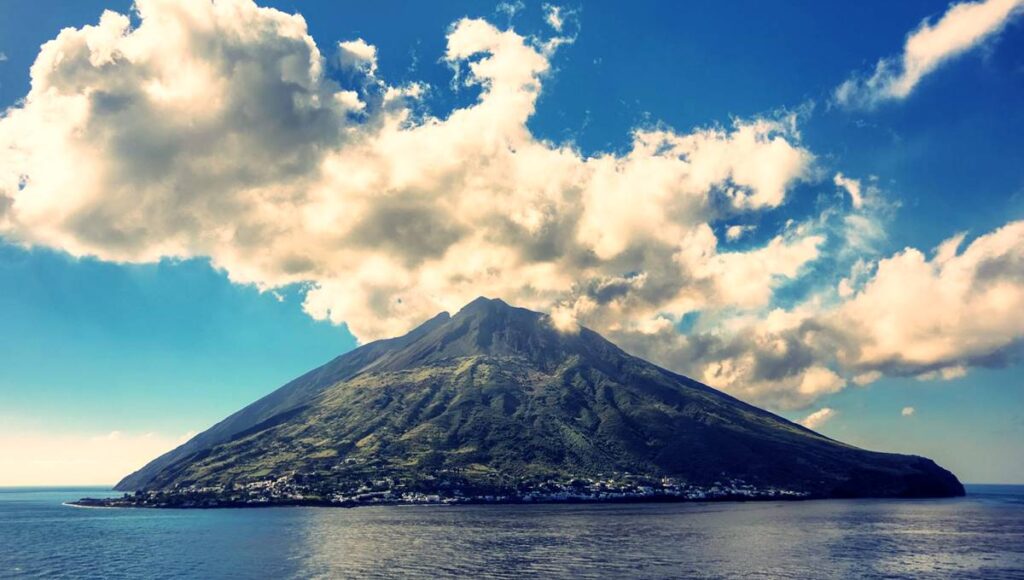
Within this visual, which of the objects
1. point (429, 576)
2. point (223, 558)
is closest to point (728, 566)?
point (429, 576)

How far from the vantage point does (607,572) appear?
152 meters

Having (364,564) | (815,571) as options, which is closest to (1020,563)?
(815,571)

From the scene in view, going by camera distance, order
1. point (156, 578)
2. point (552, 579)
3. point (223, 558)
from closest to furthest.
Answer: point (552, 579), point (156, 578), point (223, 558)

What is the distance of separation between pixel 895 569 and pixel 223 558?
183 m

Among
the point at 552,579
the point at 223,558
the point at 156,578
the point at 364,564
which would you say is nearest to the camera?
the point at 552,579

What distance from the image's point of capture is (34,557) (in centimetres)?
19375

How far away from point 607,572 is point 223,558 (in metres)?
112

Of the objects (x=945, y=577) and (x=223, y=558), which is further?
(x=223, y=558)

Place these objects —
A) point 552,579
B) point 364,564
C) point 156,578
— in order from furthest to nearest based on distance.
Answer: point 364,564 → point 156,578 → point 552,579

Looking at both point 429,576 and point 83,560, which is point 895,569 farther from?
point 83,560

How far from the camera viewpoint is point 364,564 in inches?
6658

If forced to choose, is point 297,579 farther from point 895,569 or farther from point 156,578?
point 895,569

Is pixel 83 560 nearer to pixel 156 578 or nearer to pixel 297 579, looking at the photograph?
pixel 156 578

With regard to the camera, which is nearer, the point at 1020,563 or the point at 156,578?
the point at 156,578
